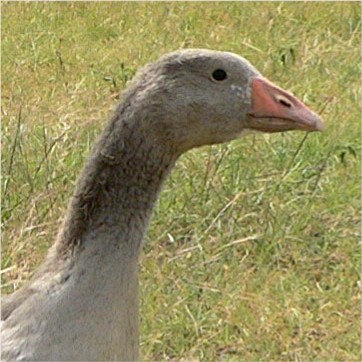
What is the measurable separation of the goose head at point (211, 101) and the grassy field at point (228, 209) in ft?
3.68

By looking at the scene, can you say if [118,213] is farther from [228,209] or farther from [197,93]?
[228,209]

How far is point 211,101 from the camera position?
2.87 meters

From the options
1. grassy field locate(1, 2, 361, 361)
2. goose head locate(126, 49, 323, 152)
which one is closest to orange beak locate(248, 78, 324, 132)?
goose head locate(126, 49, 323, 152)

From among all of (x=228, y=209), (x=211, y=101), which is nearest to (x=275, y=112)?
(x=211, y=101)

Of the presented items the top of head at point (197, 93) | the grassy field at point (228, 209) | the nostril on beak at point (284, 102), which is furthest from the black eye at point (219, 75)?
the grassy field at point (228, 209)

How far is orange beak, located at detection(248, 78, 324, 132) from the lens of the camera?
113 inches

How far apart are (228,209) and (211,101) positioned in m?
1.53

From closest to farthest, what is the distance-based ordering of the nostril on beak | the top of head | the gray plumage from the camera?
the gray plumage
the top of head
the nostril on beak

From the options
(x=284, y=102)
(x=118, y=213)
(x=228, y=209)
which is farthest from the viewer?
(x=228, y=209)

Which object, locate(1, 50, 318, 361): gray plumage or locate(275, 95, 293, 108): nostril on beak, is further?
locate(275, 95, 293, 108): nostril on beak

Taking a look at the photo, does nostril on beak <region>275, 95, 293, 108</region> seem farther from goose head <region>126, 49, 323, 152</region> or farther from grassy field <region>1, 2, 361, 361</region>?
grassy field <region>1, 2, 361, 361</region>

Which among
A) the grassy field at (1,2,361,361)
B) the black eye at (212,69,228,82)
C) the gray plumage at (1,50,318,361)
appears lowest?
the grassy field at (1,2,361,361)

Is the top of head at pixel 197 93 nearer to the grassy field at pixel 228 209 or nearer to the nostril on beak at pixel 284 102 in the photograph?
the nostril on beak at pixel 284 102

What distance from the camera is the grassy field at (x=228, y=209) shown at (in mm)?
3902
